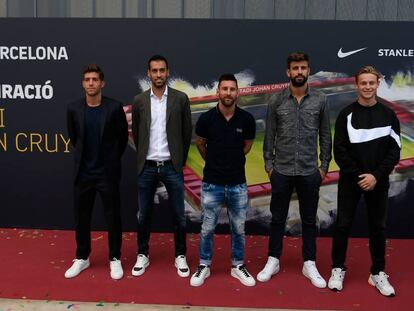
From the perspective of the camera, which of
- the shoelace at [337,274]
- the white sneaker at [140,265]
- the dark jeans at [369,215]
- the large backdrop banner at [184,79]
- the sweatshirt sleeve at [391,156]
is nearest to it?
the sweatshirt sleeve at [391,156]

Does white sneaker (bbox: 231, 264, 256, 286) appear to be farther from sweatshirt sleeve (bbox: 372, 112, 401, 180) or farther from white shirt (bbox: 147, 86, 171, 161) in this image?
sweatshirt sleeve (bbox: 372, 112, 401, 180)

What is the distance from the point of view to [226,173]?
3498mm

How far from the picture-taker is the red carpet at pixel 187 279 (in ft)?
10.9

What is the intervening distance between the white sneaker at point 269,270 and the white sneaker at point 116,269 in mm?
1134

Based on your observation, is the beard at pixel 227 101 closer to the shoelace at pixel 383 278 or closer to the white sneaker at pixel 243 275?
the white sneaker at pixel 243 275

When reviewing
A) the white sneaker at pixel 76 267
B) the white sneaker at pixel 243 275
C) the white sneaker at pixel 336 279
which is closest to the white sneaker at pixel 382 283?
the white sneaker at pixel 336 279

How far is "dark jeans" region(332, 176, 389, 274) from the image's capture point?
11.2ft

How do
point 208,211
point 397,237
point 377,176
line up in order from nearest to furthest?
point 377,176 < point 208,211 < point 397,237

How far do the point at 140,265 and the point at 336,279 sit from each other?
5.26ft

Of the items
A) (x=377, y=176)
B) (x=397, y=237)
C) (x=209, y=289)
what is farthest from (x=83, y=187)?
(x=397, y=237)

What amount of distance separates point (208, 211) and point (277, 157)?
709mm

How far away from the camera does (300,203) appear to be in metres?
3.69

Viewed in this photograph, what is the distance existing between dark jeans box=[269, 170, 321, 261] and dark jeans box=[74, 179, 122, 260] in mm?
1310

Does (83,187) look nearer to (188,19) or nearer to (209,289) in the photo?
(209,289)
